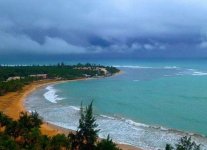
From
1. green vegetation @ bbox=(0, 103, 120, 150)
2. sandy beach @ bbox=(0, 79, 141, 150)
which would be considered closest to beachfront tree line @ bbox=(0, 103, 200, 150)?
green vegetation @ bbox=(0, 103, 120, 150)

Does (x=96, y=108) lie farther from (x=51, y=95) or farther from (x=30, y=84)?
(x=30, y=84)

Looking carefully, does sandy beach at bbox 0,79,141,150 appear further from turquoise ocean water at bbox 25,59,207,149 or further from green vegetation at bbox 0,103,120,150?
green vegetation at bbox 0,103,120,150

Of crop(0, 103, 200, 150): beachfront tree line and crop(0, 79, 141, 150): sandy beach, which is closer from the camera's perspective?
crop(0, 103, 200, 150): beachfront tree line

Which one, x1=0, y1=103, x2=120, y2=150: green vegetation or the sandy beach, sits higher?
x1=0, y1=103, x2=120, y2=150: green vegetation

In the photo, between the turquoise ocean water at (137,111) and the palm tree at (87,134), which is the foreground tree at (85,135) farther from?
the turquoise ocean water at (137,111)

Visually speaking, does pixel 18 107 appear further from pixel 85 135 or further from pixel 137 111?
pixel 85 135

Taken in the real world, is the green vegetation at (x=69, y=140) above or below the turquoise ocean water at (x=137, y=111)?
above

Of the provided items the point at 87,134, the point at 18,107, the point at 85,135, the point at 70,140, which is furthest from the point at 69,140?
the point at 18,107

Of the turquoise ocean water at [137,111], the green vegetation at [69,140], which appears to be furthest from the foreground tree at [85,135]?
the turquoise ocean water at [137,111]

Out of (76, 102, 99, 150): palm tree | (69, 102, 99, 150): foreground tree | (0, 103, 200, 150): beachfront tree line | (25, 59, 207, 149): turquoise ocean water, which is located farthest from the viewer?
(25, 59, 207, 149): turquoise ocean water

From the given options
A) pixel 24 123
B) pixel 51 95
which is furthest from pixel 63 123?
pixel 51 95

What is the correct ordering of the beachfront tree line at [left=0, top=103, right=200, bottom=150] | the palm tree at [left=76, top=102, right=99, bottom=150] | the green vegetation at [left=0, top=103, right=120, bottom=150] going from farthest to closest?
the palm tree at [left=76, top=102, right=99, bottom=150] → the green vegetation at [left=0, top=103, right=120, bottom=150] → the beachfront tree line at [left=0, top=103, right=200, bottom=150]

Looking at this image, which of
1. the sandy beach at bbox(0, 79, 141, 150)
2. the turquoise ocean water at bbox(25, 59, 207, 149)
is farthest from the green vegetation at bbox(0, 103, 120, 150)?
the turquoise ocean water at bbox(25, 59, 207, 149)
